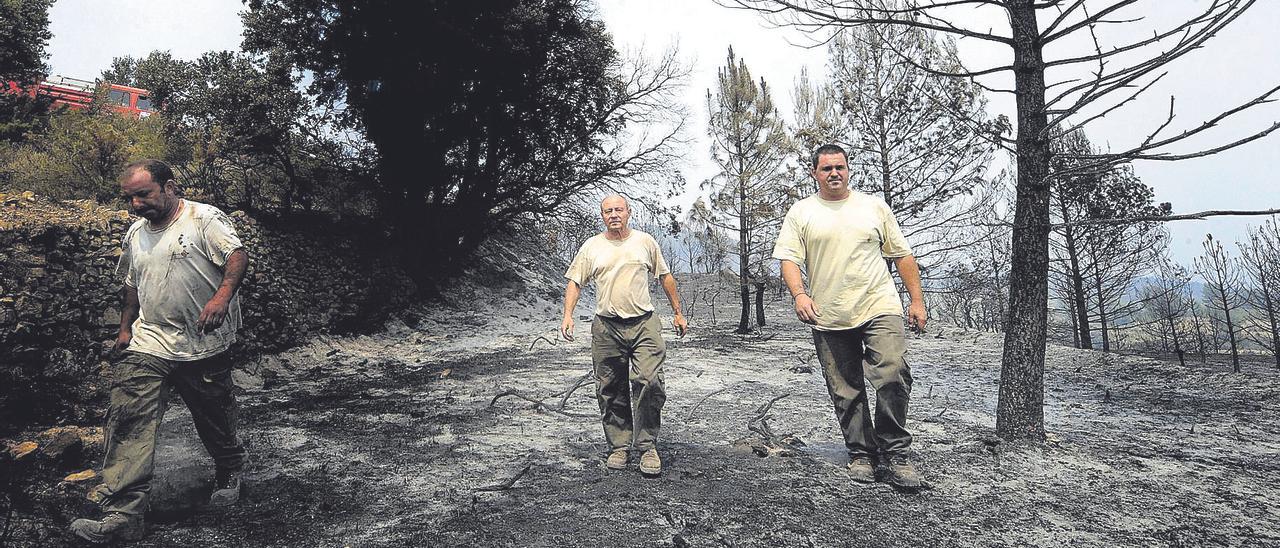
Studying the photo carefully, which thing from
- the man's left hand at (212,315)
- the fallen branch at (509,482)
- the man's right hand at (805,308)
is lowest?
the fallen branch at (509,482)

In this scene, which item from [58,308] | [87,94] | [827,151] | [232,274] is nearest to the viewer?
[232,274]

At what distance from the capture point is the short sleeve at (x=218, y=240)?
3.30m

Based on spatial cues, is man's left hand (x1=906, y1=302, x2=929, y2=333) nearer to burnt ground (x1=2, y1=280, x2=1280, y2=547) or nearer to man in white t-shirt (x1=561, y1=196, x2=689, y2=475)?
burnt ground (x1=2, y1=280, x2=1280, y2=547)

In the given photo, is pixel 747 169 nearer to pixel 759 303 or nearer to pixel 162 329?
pixel 759 303

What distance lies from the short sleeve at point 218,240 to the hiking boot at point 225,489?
1221mm

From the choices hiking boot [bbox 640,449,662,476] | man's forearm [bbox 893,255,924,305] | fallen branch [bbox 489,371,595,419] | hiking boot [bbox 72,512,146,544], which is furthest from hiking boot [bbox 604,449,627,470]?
hiking boot [bbox 72,512,146,544]

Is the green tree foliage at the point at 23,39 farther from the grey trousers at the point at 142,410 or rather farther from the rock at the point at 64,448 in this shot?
the grey trousers at the point at 142,410

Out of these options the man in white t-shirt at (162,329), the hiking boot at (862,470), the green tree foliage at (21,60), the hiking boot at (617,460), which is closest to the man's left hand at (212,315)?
the man in white t-shirt at (162,329)

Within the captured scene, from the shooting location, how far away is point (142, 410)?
10.1 feet

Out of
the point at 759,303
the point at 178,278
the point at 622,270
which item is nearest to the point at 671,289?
the point at 622,270

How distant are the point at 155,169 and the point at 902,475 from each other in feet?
14.0

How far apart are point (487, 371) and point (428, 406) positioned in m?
2.82

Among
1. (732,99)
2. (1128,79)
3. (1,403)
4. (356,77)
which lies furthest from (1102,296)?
(1,403)

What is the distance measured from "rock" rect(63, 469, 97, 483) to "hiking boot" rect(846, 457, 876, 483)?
15.1 ft
